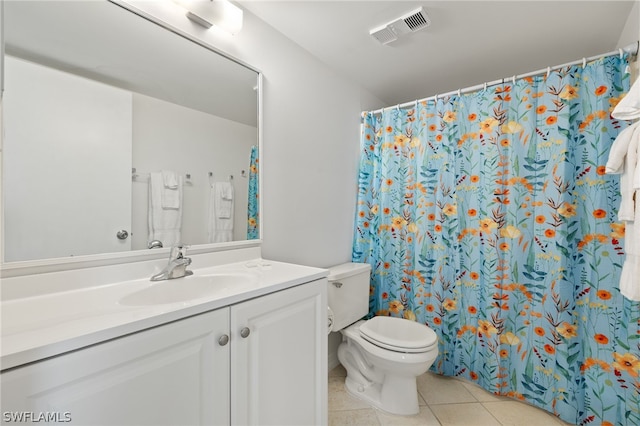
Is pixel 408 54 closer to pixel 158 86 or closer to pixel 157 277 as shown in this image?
pixel 158 86

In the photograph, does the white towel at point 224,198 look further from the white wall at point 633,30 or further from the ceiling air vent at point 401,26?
the white wall at point 633,30

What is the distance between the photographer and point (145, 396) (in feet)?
2.31

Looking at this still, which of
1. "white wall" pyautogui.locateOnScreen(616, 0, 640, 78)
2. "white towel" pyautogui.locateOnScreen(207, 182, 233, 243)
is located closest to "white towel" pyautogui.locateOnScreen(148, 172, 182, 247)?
"white towel" pyautogui.locateOnScreen(207, 182, 233, 243)

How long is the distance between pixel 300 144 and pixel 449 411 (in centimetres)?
185

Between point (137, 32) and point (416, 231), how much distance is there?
6.38 ft

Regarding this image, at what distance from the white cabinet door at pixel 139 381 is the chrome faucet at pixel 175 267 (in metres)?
0.38

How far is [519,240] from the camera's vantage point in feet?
5.62

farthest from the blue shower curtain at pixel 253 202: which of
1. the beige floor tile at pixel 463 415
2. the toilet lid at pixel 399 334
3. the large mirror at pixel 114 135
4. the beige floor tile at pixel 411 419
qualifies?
the beige floor tile at pixel 463 415

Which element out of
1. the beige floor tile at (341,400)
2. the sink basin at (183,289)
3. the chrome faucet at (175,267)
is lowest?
the beige floor tile at (341,400)

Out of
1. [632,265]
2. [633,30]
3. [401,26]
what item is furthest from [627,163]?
[401,26]

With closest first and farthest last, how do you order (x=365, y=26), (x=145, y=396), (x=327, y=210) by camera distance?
(x=145, y=396)
(x=365, y=26)
(x=327, y=210)

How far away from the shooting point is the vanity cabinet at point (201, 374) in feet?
1.91

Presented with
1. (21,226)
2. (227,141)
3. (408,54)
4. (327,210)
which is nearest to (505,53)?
(408,54)

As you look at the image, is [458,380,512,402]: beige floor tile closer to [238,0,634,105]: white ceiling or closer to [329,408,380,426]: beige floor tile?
[329,408,380,426]: beige floor tile
